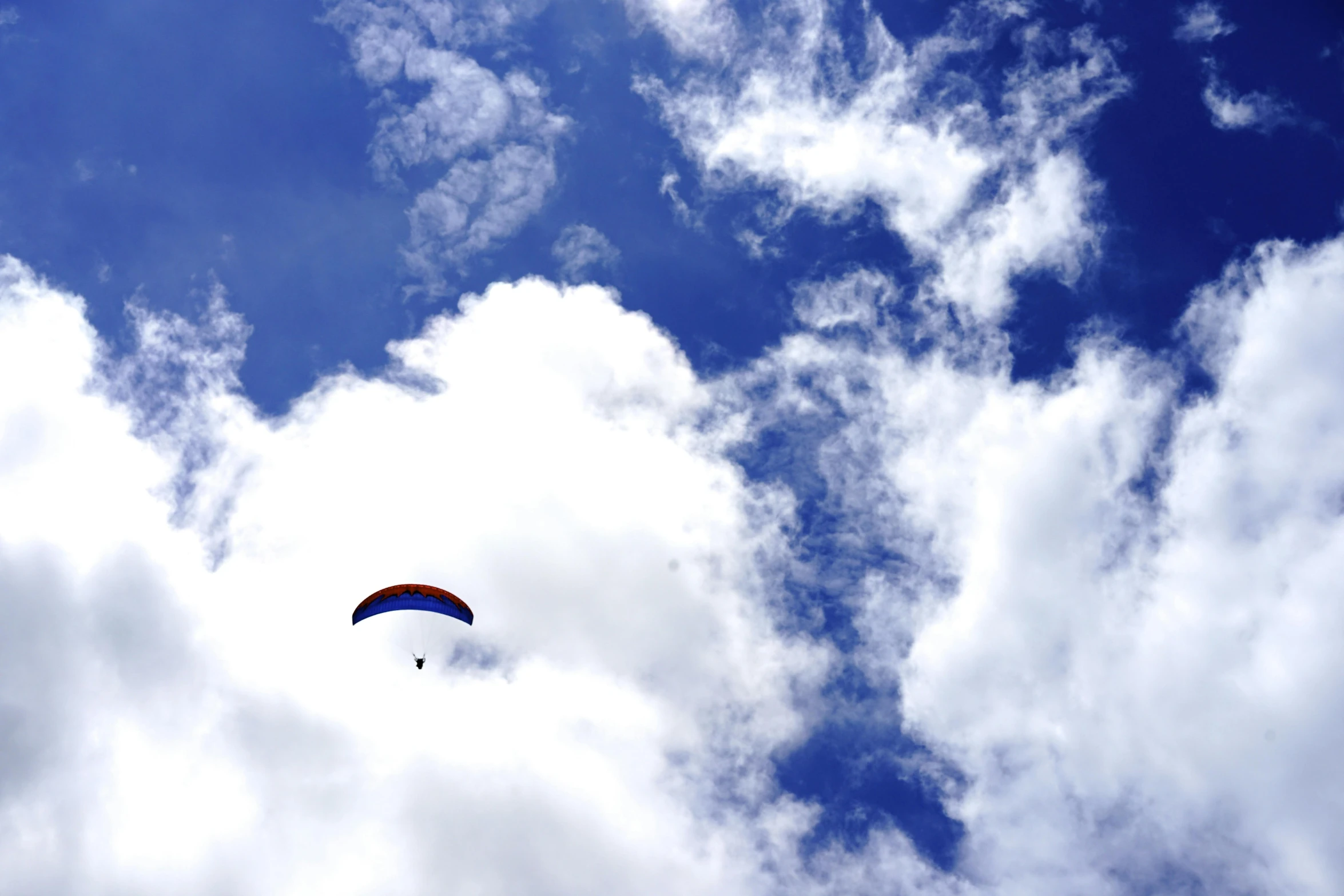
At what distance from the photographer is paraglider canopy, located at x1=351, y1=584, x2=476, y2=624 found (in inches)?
7239

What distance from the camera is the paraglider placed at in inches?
7239

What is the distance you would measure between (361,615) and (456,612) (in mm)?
8308

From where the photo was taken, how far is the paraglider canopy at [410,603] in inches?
7239

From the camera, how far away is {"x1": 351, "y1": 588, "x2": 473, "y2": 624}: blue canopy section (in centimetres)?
18375

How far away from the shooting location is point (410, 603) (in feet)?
605

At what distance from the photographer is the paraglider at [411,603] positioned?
183875 mm

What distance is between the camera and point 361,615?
184 meters

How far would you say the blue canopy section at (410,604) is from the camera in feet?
603

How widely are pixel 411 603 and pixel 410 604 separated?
0.52ft

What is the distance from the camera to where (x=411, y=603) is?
18438cm

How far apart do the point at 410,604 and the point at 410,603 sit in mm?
155

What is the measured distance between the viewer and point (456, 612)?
185250mm

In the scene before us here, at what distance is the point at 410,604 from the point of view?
18425cm
